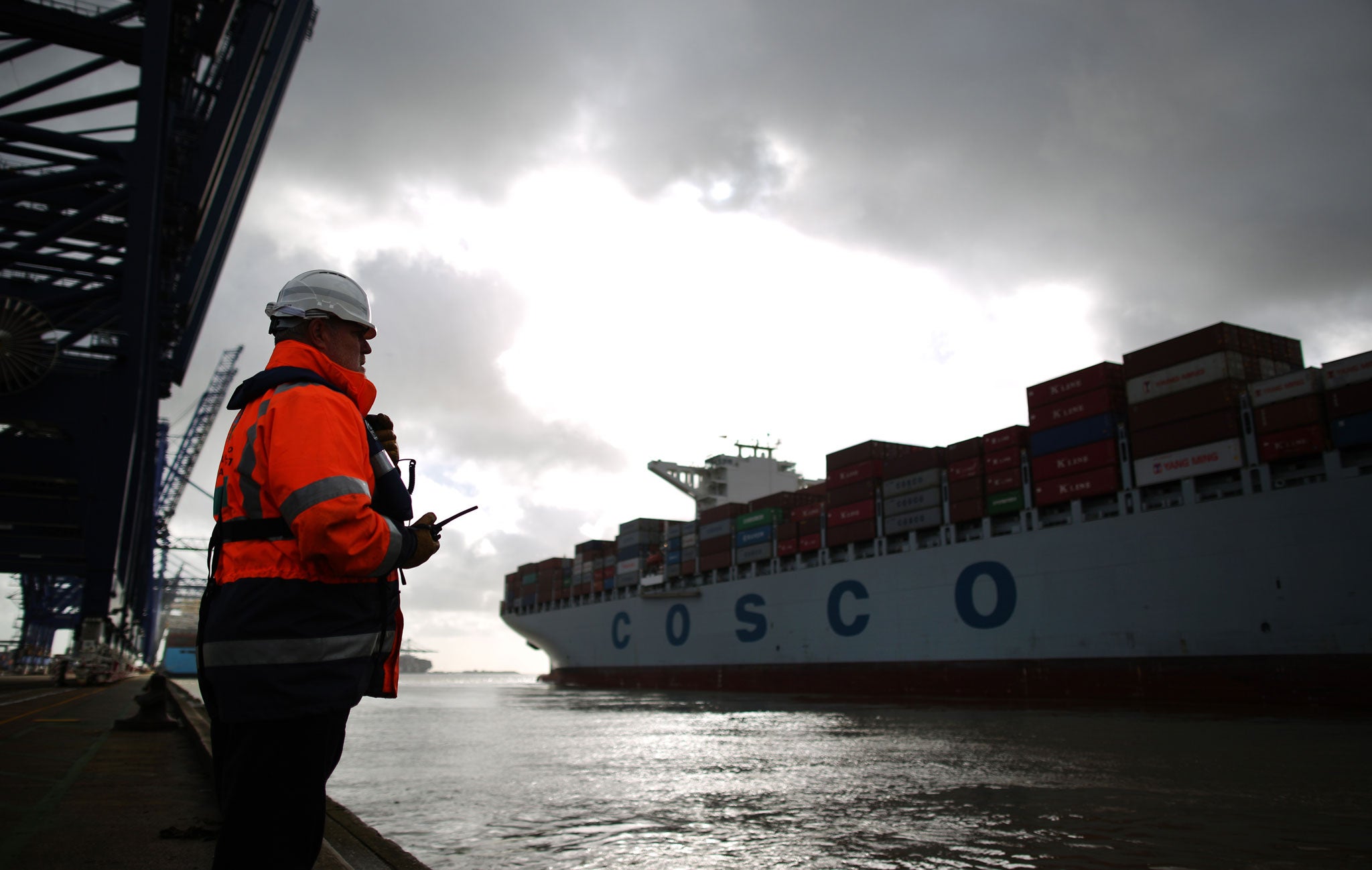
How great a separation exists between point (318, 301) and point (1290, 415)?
21789mm

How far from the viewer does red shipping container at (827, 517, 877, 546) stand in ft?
93.4

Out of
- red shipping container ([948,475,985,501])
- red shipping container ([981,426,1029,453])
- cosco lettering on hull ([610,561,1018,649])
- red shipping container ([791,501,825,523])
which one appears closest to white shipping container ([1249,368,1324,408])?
red shipping container ([981,426,1029,453])

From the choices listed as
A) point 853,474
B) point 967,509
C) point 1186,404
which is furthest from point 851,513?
point 1186,404

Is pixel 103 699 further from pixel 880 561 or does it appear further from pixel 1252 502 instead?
pixel 1252 502

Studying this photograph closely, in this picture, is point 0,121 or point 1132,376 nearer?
point 0,121

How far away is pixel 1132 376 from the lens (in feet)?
71.5

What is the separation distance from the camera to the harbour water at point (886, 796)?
16.6ft

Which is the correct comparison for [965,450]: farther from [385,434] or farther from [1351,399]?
[385,434]

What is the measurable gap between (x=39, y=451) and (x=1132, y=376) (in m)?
28.2

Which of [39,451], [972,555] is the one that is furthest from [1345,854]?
[39,451]

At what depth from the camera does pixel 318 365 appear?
80.2 inches

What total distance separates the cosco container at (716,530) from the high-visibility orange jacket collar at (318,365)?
113 ft

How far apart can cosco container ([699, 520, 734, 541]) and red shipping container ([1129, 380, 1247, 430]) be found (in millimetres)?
18472

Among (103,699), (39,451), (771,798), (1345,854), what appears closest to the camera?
(1345,854)
